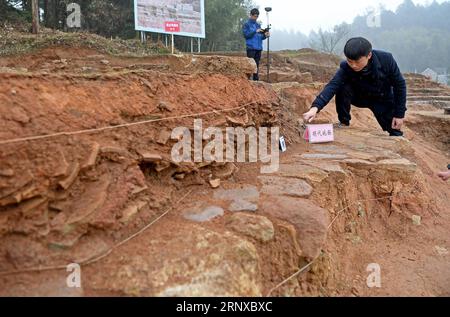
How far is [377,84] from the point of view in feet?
13.1

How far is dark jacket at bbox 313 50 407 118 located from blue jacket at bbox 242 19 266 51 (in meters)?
3.04

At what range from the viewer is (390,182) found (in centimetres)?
330

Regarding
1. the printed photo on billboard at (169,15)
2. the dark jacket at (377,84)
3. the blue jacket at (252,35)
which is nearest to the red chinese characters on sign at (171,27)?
the printed photo on billboard at (169,15)

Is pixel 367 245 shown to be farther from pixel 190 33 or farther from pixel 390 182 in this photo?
pixel 190 33

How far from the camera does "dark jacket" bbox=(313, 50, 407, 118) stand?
387 centimetres

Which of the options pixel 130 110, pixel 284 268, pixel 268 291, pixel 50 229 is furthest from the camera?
pixel 130 110

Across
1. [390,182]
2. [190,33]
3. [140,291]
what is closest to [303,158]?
[390,182]

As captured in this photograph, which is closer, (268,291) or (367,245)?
(268,291)

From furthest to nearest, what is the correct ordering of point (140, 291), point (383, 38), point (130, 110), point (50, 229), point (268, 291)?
point (383, 38) < point (130, 110) < point (268, 291) < point (50, 229) < point (140, 291)

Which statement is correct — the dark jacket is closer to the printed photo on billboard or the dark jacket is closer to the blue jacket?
the blue jacket

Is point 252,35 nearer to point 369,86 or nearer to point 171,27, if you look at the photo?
point 171,27

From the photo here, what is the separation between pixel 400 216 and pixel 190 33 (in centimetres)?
923

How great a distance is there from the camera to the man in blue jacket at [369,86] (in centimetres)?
362

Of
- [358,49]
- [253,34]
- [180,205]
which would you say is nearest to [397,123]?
[358,49]
